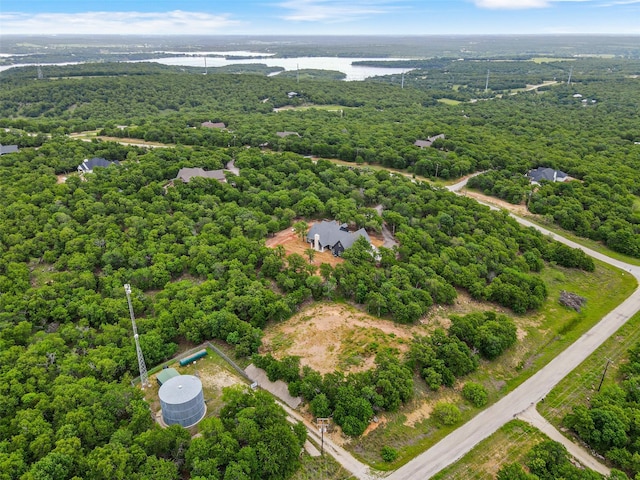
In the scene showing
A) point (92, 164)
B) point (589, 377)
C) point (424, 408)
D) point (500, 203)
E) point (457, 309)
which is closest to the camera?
point (424, 408)

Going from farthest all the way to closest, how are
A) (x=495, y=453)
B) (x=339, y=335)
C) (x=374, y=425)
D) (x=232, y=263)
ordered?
(x=232, y=263) < (x=339, y=335) < (x=374, y=425) < (x=495, y=453)

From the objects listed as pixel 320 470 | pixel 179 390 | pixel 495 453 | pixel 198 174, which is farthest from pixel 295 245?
pixel 495 453

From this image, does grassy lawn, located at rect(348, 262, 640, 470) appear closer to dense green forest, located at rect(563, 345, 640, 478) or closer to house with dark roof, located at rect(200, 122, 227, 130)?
dense green forest, located at rect(563, 345, 640, 478)

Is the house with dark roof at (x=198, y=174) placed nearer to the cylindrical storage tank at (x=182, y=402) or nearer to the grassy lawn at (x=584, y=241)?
the cylindrical storage tank at (x=182, y=402)

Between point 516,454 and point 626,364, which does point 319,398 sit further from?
point 626,364

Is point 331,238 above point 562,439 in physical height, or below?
above

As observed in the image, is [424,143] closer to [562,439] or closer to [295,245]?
[295,245]

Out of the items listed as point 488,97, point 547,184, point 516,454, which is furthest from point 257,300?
point 488,97
